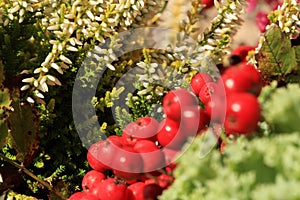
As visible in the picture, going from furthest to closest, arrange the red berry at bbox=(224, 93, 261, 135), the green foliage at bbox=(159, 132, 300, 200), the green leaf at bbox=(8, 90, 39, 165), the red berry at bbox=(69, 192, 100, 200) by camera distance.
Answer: the green leaf at bbox=(8, 90, 39, 165) < the red berry at bbox=(69, 192, 100, 200) < the red berry at bbox=(224, 93, 261, 135) < the green foliage at bbox=(159, 132, 300, 200)

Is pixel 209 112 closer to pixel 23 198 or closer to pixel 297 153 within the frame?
pixel 297 153

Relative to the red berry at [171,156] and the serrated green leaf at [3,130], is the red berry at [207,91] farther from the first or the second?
the serrated green leaf at [3,130]

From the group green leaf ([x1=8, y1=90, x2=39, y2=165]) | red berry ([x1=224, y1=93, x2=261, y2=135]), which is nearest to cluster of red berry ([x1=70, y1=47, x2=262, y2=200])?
red berry ([x1=224, y1=93, x2=261, y2=135])

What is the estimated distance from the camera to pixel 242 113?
2.17 ft

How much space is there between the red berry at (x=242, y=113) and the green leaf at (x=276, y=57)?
146mm

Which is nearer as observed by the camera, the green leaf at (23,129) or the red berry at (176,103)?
the red berry at (176,103)

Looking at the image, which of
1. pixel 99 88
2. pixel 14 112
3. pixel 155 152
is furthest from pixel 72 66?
pixel 155 152

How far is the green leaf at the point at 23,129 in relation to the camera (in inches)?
34.8

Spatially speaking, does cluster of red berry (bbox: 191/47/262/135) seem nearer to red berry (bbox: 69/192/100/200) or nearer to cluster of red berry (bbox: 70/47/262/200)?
cluster of red berry (bbox: 70/47/262/200)

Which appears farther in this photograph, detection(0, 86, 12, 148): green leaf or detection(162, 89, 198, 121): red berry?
detection(0, 86, 12, 148): green leaf

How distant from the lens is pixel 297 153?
0.57m

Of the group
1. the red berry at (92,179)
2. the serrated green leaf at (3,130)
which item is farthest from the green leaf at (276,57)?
the serrated green leaf at (3,130)

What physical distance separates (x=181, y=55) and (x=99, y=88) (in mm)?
163

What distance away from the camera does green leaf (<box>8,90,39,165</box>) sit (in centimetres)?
88
